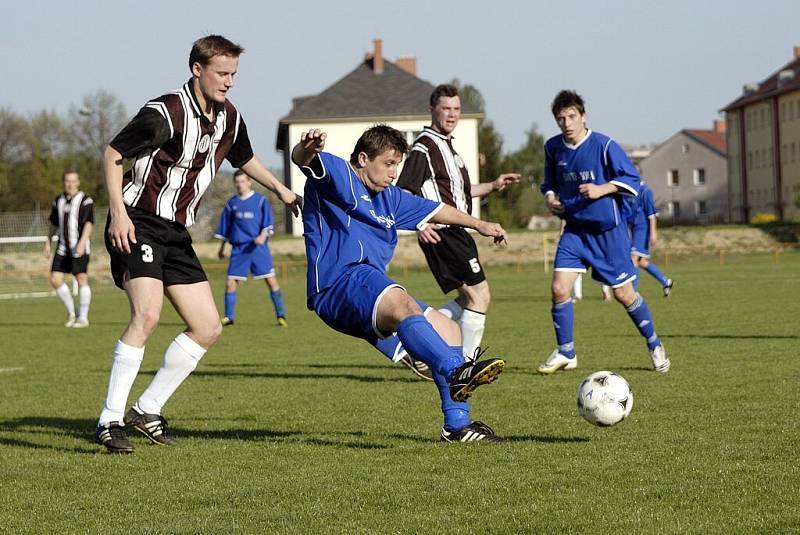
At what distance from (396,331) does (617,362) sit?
4787 mm

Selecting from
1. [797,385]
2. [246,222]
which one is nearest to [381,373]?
[797,385]

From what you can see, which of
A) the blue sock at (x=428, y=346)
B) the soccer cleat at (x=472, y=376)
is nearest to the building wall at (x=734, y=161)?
the blue sock at (x=428, y=346)

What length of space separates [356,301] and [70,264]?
1220 centimetres

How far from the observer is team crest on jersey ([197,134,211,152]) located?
249 inches

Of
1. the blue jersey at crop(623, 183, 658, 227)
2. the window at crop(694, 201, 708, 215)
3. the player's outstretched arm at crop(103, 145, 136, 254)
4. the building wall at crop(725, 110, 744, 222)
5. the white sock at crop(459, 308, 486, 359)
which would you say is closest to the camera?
the player's outstretched arm at crop(103, 145, 136, 254)

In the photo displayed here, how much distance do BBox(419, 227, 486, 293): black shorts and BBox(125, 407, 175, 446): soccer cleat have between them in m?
3.01

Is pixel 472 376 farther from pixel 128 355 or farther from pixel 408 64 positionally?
A: pixel 408 64

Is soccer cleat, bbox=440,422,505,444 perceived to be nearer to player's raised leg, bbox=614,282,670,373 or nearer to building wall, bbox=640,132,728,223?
player's raised leg, bbox=614,282,670,373

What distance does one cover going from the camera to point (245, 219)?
17.3 m

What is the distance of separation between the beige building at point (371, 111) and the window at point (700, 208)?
46078 mm

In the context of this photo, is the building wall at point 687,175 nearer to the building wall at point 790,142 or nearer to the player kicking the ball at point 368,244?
the building wall at point 790,142

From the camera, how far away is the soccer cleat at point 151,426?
6.44 metres

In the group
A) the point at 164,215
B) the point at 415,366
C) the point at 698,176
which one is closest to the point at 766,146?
the point at 698,176

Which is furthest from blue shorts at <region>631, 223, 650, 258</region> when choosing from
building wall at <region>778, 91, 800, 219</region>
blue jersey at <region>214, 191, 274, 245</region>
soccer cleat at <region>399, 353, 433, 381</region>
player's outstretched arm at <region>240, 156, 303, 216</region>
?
building wall at <region>778, 91, 800, 219</region>
